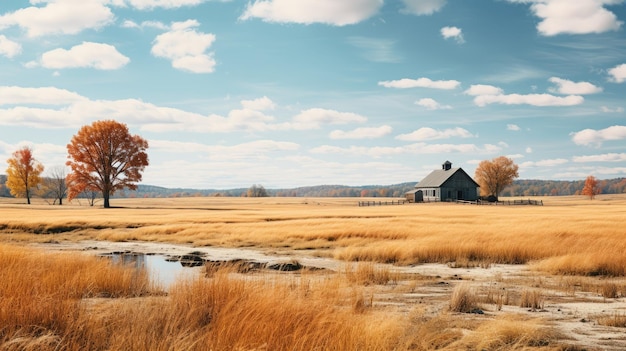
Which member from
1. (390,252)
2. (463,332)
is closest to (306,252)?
(390,252)

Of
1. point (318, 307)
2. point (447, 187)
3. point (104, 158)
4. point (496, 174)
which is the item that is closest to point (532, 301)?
point (318, 307)

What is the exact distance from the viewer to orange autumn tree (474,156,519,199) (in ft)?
397

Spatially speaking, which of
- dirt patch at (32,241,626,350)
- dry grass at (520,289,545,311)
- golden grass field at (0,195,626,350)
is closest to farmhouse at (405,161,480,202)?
golden grass field at (0,195,626,350)

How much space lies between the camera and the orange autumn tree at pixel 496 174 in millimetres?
121000

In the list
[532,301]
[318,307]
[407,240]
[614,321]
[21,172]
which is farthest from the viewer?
[21,172]

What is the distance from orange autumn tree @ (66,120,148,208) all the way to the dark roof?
57618 mm

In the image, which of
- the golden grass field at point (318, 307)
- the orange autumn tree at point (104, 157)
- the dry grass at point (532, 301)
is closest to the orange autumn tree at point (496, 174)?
the orange autumn tree at point (104, 157)

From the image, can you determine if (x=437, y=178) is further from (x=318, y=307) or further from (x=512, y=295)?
(x=318, y=307)

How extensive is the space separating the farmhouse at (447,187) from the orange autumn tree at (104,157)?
5713 cm

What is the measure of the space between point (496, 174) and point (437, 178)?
21.3 m

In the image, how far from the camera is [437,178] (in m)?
108

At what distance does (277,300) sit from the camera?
8.78 metres

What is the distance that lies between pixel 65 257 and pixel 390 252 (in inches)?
463

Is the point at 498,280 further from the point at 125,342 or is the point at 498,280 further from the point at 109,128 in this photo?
the point at 109,128
